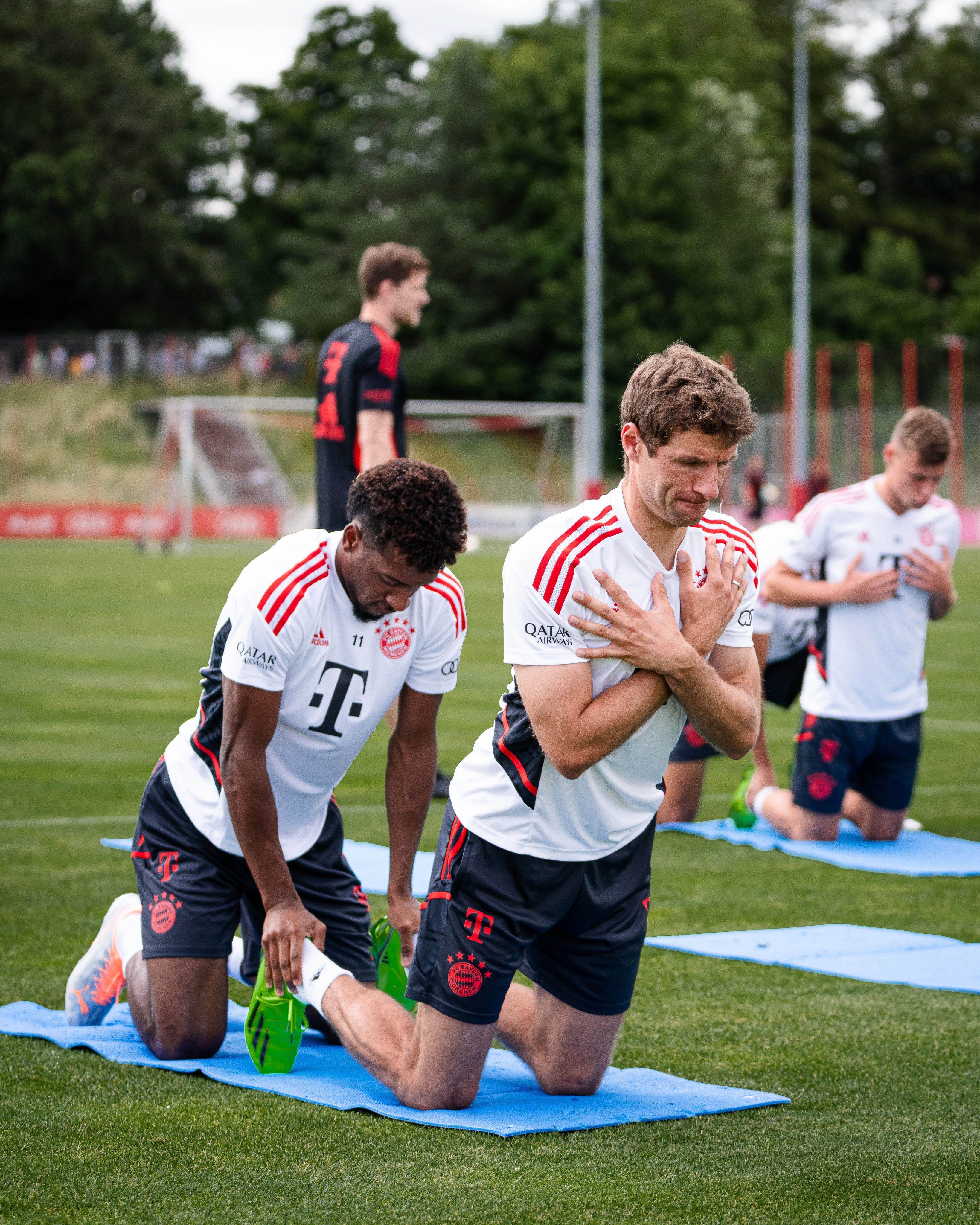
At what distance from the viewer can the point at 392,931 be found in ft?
14.5

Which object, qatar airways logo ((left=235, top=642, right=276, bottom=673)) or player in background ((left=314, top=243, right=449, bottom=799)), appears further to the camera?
player in background ((left=314, top=243, right=449, bottom=799))

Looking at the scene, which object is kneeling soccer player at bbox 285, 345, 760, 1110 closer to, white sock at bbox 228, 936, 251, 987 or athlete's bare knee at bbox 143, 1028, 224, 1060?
athlete's bare knee at bbox 143, 1028, 224, 1060

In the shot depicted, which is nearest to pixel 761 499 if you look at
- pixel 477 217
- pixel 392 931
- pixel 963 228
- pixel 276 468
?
pixel 276 468

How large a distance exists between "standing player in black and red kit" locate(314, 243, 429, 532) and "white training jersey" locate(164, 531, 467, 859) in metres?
2.92

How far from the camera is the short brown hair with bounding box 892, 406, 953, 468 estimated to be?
22.6 ft

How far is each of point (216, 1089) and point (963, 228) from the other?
65.9m

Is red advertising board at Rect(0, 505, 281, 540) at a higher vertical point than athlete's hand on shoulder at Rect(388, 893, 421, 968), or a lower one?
lower

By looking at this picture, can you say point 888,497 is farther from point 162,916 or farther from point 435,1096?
point 435,1096

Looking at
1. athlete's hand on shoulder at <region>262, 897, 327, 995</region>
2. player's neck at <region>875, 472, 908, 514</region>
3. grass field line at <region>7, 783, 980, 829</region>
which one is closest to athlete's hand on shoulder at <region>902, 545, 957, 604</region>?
player's neck at <region>875, 472, 908, 514</region>

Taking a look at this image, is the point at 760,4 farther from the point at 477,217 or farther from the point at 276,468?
the point at 276,468

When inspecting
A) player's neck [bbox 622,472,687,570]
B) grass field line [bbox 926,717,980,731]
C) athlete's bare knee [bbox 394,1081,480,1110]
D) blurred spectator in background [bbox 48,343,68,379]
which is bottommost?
grass field line [bbox 926,717,980,731]

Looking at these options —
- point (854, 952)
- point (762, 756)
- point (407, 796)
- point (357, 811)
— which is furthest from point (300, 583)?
point (762, 756)

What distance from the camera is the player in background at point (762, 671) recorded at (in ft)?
24.5

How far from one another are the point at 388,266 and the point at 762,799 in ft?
9.70
